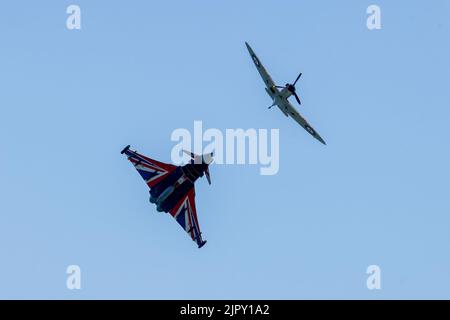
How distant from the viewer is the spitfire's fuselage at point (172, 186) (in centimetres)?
9694

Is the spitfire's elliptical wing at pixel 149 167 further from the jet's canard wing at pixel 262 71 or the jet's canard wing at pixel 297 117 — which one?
the jet's canard wing at pixel 297 117

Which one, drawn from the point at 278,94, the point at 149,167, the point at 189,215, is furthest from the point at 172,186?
the point at 278,94

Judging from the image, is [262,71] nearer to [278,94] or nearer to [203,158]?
[278,94]

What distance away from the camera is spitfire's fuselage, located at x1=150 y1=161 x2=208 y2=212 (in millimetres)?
96938

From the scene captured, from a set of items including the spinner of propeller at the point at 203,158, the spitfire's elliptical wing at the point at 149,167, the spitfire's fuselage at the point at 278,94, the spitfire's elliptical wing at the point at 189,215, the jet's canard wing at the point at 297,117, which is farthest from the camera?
the jet's canard wing at the point at 297,117

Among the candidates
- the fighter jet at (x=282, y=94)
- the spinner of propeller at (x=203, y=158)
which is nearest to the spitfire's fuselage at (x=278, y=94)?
the fighter jet at (x=282, y=94)

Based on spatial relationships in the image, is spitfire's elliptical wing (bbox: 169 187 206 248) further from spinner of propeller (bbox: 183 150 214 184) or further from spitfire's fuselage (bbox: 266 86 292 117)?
spitfire's fuselage (bbox: 266 86 292 117)

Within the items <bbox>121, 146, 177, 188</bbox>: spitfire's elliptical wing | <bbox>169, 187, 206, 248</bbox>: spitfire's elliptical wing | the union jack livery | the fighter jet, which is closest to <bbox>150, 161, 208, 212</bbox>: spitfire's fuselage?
the union jack livery

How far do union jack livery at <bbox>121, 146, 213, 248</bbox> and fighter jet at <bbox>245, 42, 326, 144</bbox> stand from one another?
56.8ft

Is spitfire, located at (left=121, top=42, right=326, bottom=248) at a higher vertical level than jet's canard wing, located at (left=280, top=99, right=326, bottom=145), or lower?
lower
